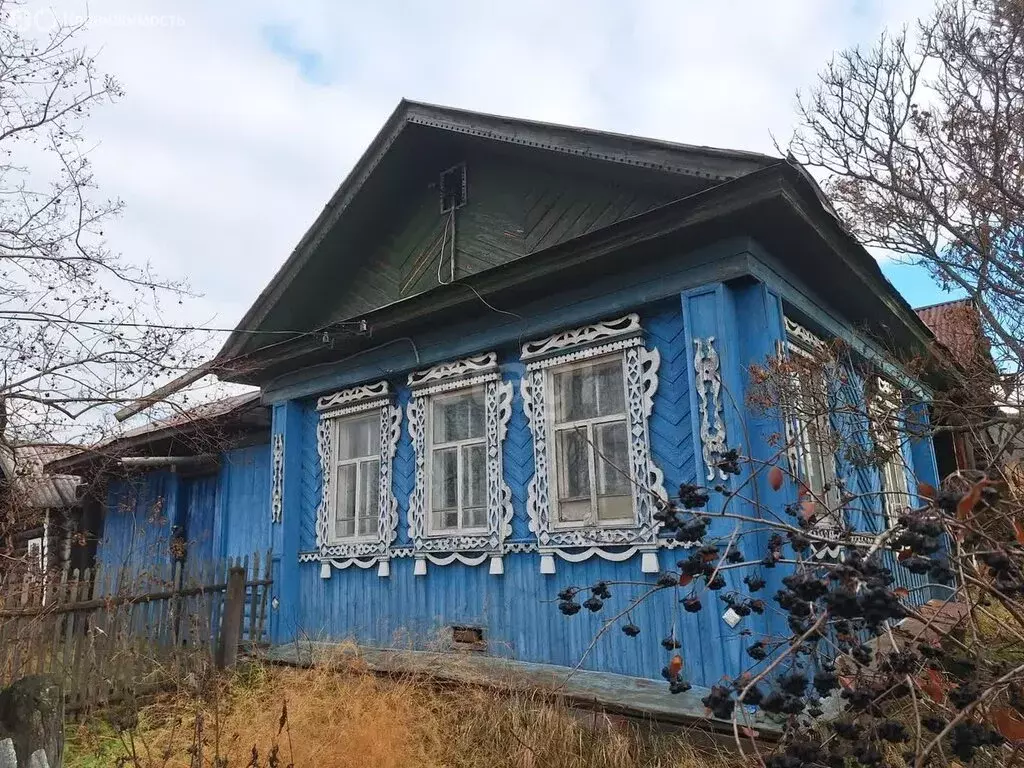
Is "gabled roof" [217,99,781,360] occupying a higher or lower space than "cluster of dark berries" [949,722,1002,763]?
higher

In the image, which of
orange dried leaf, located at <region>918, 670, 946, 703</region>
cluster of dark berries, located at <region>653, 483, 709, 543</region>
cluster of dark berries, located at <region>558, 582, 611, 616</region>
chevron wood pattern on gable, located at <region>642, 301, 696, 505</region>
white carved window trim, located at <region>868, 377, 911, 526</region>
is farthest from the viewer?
chevron wood pattern on gable, located at <region>642, 301, 696, 505</region>

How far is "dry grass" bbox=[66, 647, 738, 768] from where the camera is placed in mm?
3840

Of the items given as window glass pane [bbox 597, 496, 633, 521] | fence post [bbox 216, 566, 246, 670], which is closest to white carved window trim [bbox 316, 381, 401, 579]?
fence post [bbox 216, 566, 246, 670]

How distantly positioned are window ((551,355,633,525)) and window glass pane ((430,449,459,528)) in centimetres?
116

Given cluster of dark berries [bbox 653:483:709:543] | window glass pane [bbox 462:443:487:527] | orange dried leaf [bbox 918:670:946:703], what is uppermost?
window glass pane [bbox 462:443:487:527]

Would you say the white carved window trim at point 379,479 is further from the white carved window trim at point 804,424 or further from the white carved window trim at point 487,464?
the white carved window trim at point 804,424

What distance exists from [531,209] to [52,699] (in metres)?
5.01

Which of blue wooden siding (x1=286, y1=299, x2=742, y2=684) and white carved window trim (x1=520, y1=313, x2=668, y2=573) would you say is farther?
white carved window trim (x1=520, y1=313, x2=668, y2=573)

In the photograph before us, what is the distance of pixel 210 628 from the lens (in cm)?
621

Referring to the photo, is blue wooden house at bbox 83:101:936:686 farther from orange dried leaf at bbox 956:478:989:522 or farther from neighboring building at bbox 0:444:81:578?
neighboring building at bbox 0:444:81:578

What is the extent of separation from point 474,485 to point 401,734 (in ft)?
7.48

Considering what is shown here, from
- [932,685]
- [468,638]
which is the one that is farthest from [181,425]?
[932,685]

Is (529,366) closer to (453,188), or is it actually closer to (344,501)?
(453,188)

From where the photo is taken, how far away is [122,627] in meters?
5.57
